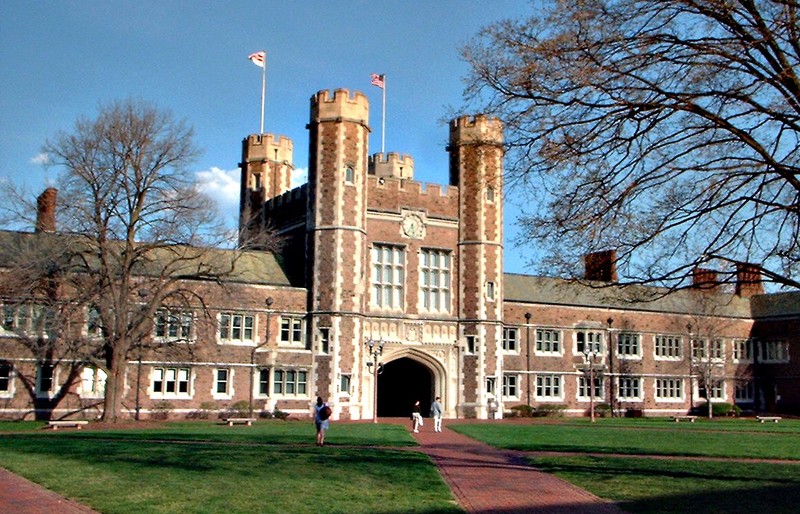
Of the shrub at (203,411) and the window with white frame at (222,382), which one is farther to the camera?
the window with white frame at (222,382)

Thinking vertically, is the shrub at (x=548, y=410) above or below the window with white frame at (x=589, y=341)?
below

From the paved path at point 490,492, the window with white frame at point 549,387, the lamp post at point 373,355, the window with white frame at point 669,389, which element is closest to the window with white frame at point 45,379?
the lamp post at point 373,355

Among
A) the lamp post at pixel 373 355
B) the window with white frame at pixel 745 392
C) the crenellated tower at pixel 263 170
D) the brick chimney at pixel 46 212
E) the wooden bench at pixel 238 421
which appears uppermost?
the crenellated tower at pixel 263 170

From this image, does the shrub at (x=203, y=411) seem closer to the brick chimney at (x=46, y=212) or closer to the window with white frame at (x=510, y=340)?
the brick chimney at (x=46, y=212)

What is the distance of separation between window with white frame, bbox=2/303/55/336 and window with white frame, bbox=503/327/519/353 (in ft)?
72.5

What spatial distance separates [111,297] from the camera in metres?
32.0

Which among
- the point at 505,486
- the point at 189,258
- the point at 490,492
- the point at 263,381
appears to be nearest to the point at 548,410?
the point at 263,381

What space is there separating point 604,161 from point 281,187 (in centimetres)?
3668

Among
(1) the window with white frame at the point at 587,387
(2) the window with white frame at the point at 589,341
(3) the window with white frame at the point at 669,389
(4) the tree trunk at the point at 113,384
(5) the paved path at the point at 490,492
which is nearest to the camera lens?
(5) the paved path at the point at 490,492

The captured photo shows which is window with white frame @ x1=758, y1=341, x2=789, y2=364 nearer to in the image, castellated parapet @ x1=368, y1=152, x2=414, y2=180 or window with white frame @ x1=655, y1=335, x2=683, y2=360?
window with white frame @ x1=655, y1=335, x2=683, y2=360

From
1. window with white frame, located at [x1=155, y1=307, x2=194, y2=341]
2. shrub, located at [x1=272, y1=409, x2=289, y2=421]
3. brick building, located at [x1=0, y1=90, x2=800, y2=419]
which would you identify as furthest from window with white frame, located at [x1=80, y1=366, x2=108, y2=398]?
shrub, located at [x1=272, y1=409, x2=289, y2=421]

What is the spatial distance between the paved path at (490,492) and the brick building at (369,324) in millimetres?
16559

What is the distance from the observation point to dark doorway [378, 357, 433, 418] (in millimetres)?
45500

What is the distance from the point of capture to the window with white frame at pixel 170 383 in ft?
121
